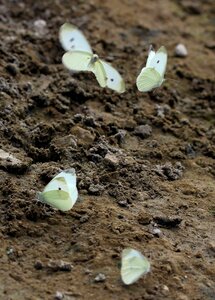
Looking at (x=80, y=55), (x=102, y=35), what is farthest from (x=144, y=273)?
(x=102, y=35)

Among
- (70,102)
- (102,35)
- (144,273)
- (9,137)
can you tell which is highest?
(102,35)

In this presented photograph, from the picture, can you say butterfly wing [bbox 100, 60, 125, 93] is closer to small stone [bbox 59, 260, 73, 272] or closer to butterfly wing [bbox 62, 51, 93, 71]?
butterfly wing [bbox 62, 51, 93, 71]

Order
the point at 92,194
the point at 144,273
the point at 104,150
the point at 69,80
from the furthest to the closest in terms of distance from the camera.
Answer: the point at 69,80 < the point at 104,150 < the point at 92,194 < the point at 144,273

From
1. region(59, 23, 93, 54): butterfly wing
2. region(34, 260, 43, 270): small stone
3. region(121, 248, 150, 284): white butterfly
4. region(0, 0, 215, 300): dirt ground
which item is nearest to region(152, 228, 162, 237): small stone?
region(0, 0, 215, 300): dirt ground

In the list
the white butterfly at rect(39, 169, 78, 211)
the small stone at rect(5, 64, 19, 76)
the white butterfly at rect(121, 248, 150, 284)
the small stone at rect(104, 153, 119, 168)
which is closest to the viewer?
the white butterfly at rect(121, 248, 150, 284)

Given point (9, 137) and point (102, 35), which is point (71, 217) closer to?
point (9, 137)

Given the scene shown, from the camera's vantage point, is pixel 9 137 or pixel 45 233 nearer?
pixel 45 233

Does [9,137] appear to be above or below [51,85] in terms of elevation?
below

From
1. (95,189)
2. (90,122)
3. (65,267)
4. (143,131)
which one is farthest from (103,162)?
(65,267)
